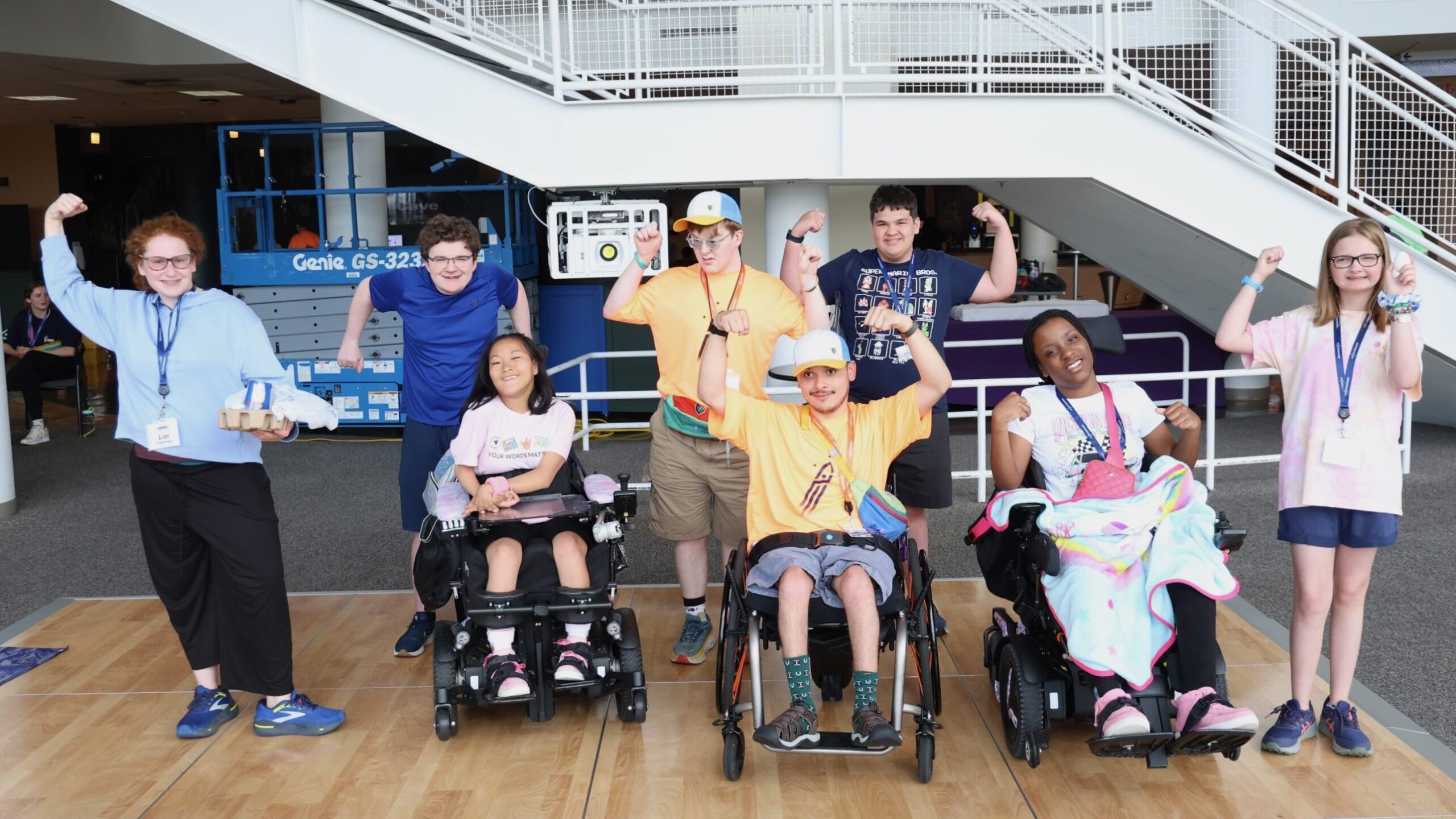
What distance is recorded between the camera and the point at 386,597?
5.18m

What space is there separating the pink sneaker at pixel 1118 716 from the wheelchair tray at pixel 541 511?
1.58 m

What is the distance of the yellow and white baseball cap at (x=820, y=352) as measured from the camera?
3502mm

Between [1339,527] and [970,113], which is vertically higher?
[970,113]

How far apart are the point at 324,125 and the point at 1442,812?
8.38 metres

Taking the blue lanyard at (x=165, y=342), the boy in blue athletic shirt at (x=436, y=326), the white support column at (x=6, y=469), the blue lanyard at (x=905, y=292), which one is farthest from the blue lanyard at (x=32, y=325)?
the blue lanyard at (x=905, y=292)

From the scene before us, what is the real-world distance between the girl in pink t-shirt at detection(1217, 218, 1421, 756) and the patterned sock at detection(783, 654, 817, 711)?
1.31 m

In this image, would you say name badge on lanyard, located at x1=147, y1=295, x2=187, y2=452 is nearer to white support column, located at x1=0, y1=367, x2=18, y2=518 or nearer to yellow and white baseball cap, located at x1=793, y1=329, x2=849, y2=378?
yellow and white baseball cap, located at x1=793, y1=329, x2=849, y2=378

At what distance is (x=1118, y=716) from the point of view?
3.08 m

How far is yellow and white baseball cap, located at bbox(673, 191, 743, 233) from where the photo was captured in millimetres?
3902

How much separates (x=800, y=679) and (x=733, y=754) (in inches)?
11.3

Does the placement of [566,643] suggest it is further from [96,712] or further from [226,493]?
[96,712]

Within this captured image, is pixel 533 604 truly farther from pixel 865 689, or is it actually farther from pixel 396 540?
pixel 396 540

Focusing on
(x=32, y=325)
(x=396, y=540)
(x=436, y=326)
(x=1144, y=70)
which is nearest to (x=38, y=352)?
(x=32, y=325)

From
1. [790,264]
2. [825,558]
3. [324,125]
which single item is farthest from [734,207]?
[324,125]
